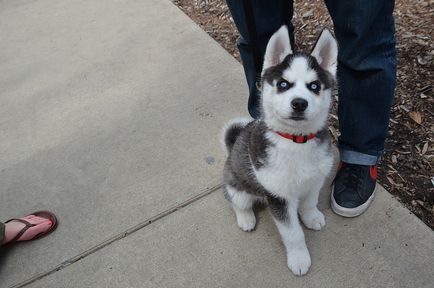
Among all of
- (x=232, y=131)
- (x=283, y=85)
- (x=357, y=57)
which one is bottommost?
(x=232, y=131)

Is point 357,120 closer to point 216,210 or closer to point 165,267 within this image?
point 216,210

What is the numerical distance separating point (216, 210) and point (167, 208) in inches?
13.2

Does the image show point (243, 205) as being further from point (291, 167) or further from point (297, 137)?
point (297, 137)

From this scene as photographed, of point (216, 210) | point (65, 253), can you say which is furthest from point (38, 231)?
point (216, 210)

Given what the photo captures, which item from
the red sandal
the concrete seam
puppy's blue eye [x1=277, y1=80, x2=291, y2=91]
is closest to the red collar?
Answer: puppy's blue eye [x1=277, y1=80, x2=291, y2=91]

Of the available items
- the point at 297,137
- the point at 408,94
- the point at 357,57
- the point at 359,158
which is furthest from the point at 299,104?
the point at 408,94

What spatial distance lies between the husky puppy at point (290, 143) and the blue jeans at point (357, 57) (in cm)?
24

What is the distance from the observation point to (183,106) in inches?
139

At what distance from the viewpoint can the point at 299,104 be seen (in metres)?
1.86

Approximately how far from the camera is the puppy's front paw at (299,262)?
232 cm

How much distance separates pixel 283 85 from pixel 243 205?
2.84 feet

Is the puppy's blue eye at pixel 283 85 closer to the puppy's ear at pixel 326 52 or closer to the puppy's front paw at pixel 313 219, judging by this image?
the puppy's ear at pixel 326 52

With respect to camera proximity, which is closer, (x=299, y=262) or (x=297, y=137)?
(x=297, y=137)

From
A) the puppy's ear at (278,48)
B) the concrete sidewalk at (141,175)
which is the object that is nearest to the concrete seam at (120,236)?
the concrete sidewalk at (141,175)
